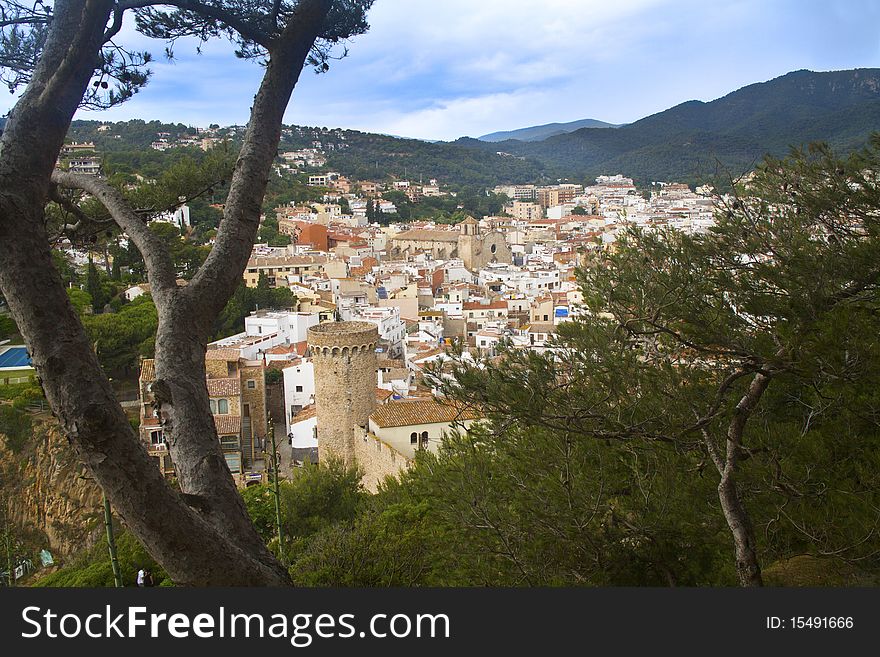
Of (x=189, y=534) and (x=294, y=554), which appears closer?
(x=189, y=534)

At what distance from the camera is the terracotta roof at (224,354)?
18172mm

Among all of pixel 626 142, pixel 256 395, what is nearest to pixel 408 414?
pixel 256 395

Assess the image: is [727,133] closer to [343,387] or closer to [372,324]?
[372,324]

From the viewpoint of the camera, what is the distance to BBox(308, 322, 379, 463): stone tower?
1339cm

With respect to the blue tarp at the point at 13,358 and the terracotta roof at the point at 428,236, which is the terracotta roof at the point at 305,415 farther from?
the terracotta roof at the point at 428,236

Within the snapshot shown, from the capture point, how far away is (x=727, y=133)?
6431cm

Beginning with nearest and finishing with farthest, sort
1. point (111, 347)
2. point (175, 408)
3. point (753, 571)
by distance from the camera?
point (175, 408) → point (753, 571) → point (111, 347)

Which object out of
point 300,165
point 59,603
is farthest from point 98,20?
point 300,165

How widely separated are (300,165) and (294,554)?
3307 inches

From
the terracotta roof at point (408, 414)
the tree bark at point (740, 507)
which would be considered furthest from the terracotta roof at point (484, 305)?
the tree bark at point (740, 507)

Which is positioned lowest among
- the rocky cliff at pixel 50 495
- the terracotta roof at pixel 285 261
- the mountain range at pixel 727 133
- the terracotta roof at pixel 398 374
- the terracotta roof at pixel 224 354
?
the rocky cliff at pixel 50 495

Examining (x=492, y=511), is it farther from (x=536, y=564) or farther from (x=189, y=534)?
(x=189, y=534)

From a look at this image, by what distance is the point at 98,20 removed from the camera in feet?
7.86

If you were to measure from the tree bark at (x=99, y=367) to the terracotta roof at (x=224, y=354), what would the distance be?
1583 centimetres
